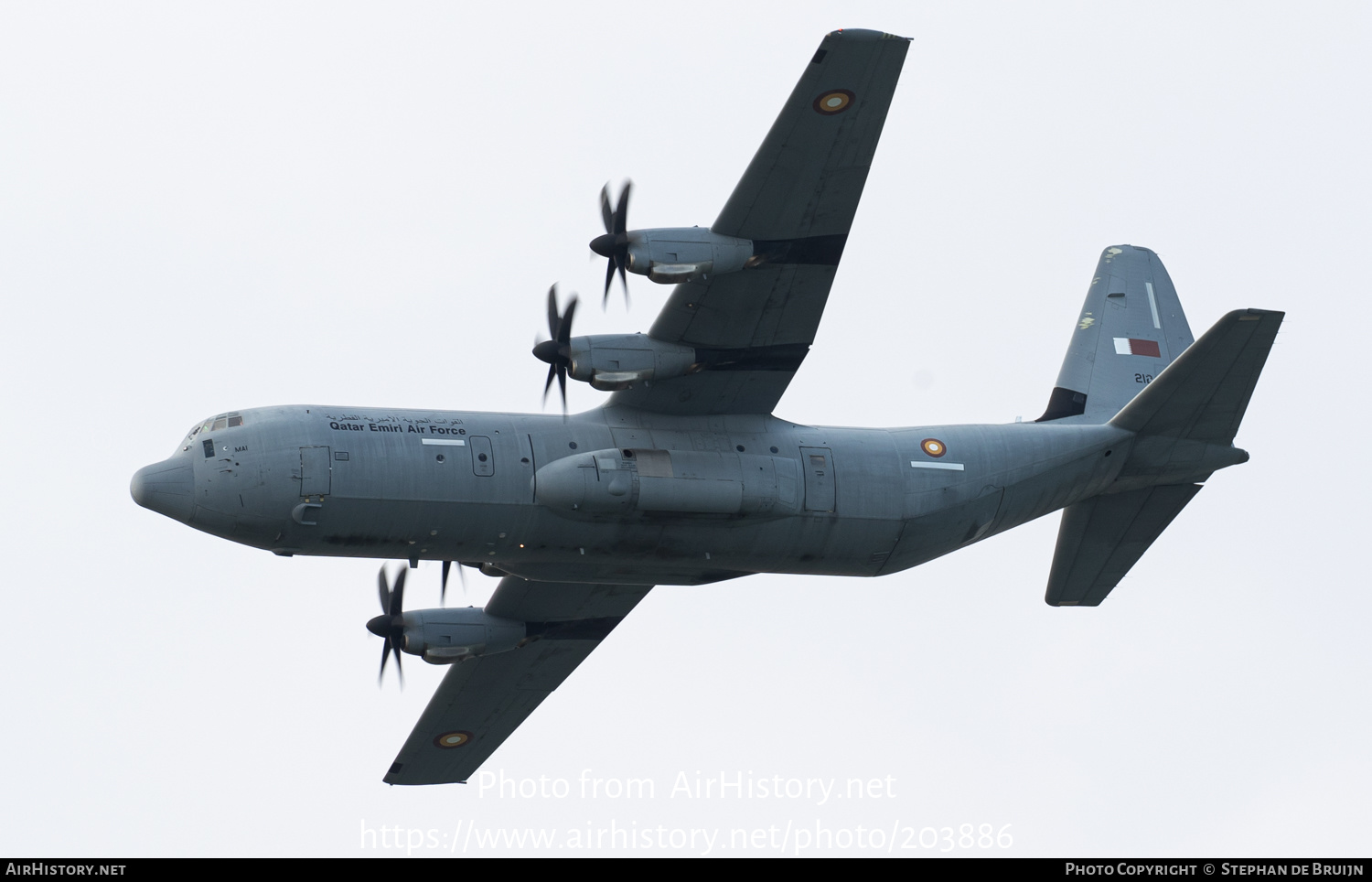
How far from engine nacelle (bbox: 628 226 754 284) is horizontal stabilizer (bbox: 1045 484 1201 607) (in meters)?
8.93

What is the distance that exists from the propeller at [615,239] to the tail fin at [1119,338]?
9.68 meters

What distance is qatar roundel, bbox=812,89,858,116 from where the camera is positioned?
95.6ft

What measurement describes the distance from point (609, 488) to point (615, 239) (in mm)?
3777

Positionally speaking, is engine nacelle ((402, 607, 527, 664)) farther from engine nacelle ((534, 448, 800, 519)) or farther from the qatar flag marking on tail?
the qatar flag marking on tail

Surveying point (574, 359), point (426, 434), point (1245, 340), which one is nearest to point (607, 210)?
point (574, 359)

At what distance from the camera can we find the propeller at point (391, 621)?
35219 millimetres

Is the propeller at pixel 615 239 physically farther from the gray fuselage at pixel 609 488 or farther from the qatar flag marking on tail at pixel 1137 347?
the qatar flag marking on tail at pixel 1137 347

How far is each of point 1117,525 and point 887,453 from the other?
525cm

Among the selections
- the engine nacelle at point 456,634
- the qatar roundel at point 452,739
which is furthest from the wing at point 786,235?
the qatar roundel at point 452,739

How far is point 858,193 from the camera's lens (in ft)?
99.0

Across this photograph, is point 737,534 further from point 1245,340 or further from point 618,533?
point 1245,340

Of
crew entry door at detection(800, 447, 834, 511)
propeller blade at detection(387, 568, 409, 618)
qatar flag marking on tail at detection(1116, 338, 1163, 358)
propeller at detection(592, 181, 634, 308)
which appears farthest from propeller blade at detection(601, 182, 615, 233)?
qatar flag marking on tail at detection(1116, 338, 1163, 358)

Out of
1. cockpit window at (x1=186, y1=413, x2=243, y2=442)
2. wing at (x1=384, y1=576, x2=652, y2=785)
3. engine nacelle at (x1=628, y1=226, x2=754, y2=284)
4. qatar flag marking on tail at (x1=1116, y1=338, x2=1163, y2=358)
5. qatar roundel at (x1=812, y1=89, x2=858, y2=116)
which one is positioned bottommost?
wing at (x1=384, y1=576, x2=652, y2=785)

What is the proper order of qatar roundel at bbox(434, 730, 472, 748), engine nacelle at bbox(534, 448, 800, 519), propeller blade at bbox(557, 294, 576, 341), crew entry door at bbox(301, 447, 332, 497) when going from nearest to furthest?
1. crew entry door at bbox(301, 447, 332, 497)
2. propeller blade at bbox(557, 294, 576, 341)
3. engine nacelle at bbox(534, 448, 800, 519)
4. qatar roundel at bbox(434, 730, 472, 748)
